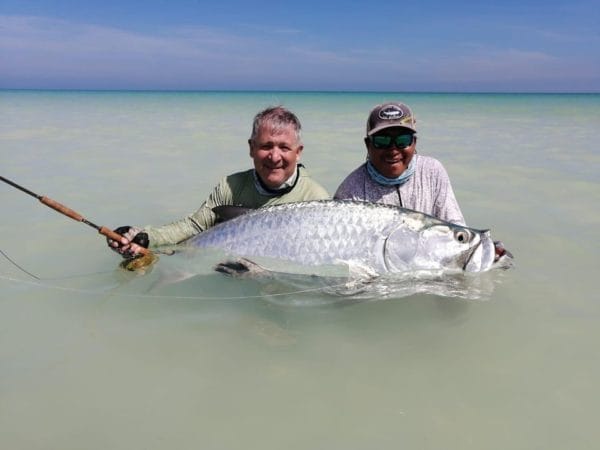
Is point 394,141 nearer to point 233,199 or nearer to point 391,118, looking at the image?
point 391,118

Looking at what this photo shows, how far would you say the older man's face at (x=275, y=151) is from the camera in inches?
116

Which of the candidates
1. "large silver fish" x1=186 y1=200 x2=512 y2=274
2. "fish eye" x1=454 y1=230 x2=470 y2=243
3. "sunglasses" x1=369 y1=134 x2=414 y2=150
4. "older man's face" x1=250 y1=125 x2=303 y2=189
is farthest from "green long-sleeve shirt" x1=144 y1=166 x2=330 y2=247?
"fish eye" x1=454 y1=230 x2=470 y2=243

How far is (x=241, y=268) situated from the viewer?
9.70 ft

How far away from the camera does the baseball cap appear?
2833mm

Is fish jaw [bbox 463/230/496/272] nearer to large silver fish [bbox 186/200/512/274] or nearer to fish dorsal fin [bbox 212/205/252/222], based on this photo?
large silver fish [bbox 186/200/512/274]

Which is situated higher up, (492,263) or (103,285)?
(492,263)

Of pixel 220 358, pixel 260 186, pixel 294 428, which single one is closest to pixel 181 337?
pixel 220 358

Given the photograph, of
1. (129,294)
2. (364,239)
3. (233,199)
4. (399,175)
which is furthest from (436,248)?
(129,294)

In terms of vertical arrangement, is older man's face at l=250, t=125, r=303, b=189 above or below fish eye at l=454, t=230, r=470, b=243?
above

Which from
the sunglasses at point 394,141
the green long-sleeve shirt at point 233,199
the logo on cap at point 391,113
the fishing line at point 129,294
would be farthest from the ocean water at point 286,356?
the logo on cap at point 391,113

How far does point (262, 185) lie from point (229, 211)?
29cm

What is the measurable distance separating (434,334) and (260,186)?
136 centimetres

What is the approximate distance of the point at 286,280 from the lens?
2.89 meters

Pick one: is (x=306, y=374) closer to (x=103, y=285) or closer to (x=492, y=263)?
(x=492, y=263)
